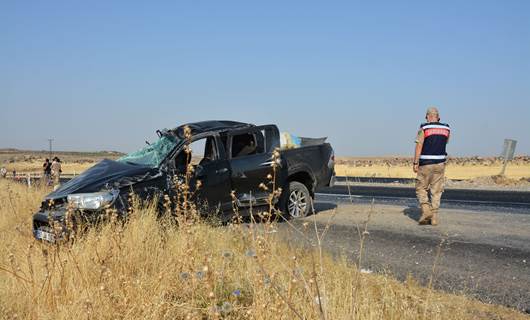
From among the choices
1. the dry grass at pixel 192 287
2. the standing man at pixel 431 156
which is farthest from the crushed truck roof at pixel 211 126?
the dry grass at pixel 192 287

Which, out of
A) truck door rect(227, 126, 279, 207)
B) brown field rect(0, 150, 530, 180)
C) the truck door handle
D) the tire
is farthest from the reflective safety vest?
the truck door handle

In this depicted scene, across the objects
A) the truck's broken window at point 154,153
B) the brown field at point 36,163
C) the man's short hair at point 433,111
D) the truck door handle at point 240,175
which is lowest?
the brown field at point 36,163

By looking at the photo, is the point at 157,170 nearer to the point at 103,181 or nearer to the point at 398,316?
the point at 103,181

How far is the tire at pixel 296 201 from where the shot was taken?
420 inches

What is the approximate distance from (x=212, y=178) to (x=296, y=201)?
2320mm

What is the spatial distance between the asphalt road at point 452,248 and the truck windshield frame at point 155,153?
2420 mm

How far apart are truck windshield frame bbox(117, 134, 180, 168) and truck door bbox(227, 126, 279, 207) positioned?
3.83 ft

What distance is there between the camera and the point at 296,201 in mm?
10844

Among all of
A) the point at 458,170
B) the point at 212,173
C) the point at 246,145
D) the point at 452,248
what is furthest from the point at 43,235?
the point at 458,170

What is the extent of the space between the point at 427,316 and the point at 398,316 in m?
0.32

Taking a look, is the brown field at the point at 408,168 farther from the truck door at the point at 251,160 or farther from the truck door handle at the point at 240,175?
the truck door handle at the point at 240,175

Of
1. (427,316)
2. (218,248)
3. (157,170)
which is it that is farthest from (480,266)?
(157,170)

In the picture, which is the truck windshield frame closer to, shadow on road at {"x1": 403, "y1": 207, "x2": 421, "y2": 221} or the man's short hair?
Answer: the man's short hair

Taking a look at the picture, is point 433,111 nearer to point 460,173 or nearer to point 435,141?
point 435,141
